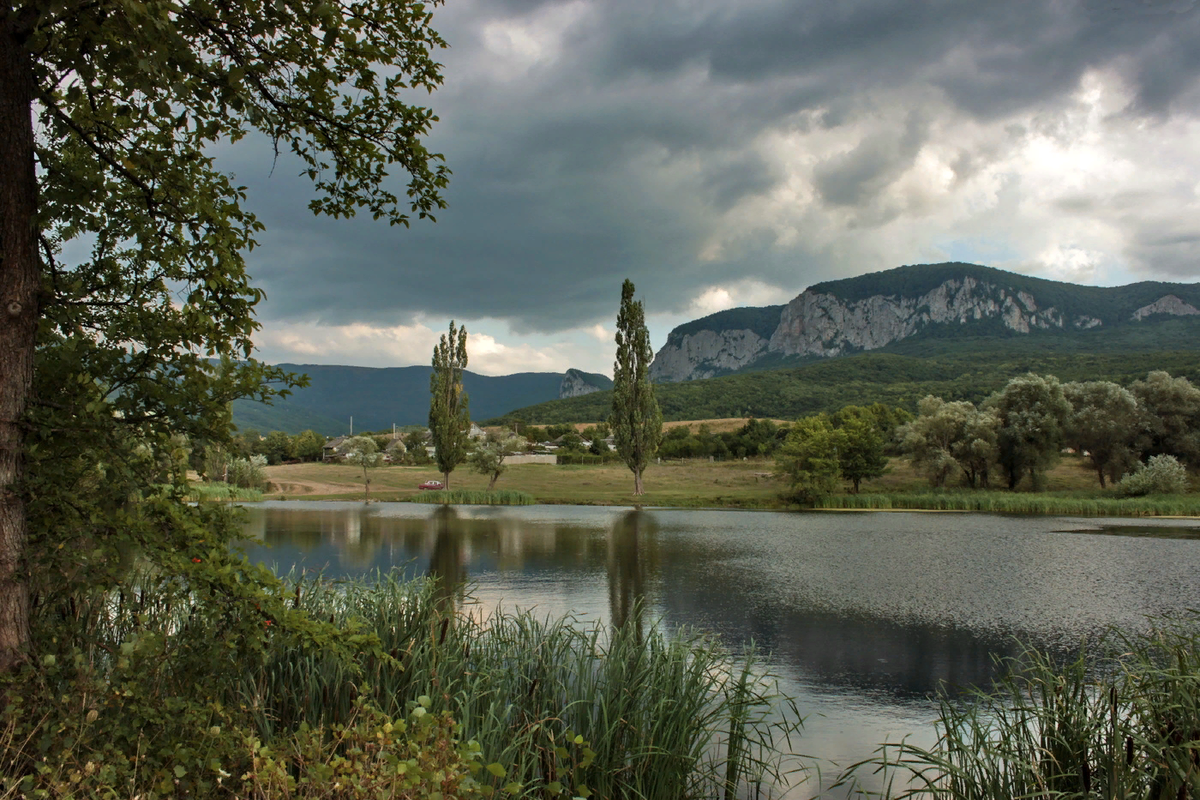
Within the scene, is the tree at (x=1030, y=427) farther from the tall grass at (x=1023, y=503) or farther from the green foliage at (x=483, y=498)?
the green foliage at (x=483, y=498)

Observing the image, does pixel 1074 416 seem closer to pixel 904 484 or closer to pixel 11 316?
pixel 904 484

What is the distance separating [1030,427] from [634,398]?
2439 centimetres

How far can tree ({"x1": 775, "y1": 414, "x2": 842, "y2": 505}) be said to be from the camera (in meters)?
42.7

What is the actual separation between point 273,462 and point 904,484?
6659 centimetres

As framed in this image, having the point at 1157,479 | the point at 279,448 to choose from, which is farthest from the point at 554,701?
Result: the point at 279,448

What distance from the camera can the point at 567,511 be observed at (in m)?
38.2

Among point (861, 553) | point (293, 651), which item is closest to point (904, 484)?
point (861, 553)

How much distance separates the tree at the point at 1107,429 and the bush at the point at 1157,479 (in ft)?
7.82

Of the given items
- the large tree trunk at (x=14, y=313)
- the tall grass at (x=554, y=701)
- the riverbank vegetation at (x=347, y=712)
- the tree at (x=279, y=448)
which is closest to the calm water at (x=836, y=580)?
the riverbank vegetation at (x=347, y=712)

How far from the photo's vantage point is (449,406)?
47.9m

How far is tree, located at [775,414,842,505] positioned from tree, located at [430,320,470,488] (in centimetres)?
2131

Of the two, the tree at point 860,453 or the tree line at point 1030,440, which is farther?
the tree at point 860,453

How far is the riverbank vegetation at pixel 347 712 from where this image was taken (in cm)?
302

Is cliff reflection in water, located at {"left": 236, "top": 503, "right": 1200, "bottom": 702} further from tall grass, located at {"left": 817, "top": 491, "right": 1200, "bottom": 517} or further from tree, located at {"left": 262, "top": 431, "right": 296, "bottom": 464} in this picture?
tree, located at {"left": 262, "top": 431, "right": 296, "bottom": 464}
